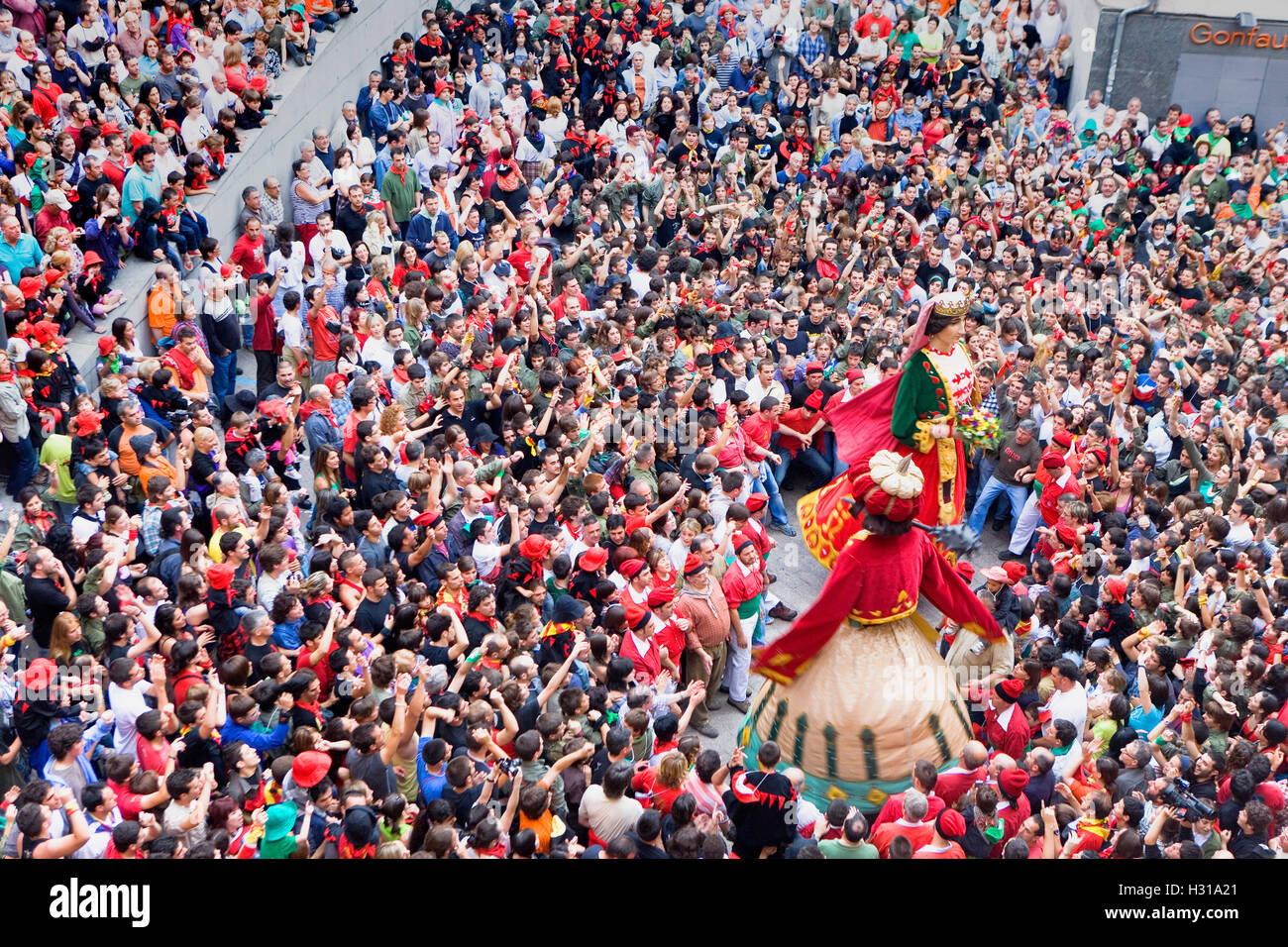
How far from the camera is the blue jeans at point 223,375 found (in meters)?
12.3

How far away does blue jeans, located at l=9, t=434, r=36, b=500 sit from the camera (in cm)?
1050

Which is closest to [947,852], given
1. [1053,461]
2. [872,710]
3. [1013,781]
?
[1013,781]

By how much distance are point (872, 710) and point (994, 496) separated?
16.3 ft

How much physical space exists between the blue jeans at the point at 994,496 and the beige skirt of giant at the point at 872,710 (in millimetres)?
4281

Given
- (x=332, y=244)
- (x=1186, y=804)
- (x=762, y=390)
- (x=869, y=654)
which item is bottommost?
(x=1186, y=804)

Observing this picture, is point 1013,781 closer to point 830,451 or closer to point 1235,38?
point 830,451

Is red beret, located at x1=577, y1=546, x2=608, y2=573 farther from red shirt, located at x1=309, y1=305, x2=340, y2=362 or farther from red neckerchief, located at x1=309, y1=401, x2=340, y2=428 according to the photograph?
red shirt, located at x1=309, y1=305, x2=340, y2=362

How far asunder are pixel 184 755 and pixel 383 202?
809 cm

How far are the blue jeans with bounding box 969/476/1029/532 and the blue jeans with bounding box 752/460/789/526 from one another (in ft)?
5.28

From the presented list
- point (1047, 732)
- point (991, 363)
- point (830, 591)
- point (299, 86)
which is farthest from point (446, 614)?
point (299, 86)

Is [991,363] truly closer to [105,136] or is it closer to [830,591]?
[830,591]

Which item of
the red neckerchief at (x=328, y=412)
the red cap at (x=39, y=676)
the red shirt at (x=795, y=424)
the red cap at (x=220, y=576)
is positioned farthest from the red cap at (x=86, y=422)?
the red shirt at (x=795, y=424)

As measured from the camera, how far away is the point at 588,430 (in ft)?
36.1

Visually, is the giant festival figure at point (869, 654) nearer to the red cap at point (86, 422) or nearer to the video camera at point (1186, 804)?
the video camera at point (1186, 804)
